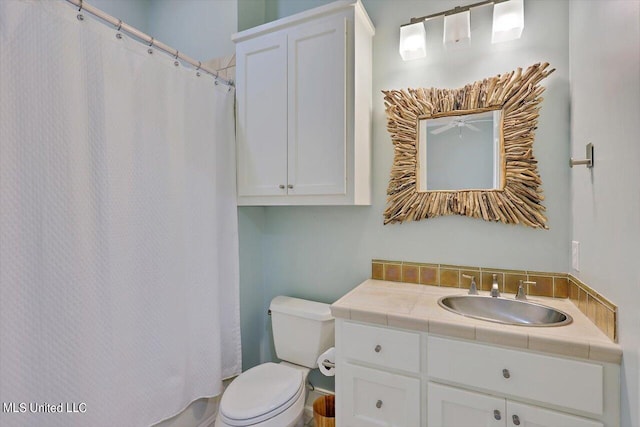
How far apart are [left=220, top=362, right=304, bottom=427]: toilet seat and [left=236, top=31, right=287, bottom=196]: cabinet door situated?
98cm

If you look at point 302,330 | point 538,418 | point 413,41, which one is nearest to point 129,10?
point 413,41

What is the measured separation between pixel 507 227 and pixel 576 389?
0.73 metres

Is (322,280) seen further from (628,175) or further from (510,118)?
(628,175)

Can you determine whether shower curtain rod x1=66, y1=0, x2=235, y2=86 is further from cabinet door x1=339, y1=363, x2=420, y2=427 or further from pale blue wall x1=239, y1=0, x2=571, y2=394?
cabinet door x1=339, y1=363, x2=420, y2=427

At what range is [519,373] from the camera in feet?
3.39

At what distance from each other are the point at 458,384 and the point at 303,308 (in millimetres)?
901

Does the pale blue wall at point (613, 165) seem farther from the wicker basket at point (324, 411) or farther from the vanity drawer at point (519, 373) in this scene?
the wicker basket at point (324, 411)

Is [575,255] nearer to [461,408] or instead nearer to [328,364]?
[461,408]

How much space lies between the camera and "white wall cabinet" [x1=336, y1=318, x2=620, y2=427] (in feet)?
3.15

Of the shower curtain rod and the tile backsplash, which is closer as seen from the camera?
the tile backsplash

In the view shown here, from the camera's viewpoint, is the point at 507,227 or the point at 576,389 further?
the point at 507,227

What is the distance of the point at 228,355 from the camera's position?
6.01 feet

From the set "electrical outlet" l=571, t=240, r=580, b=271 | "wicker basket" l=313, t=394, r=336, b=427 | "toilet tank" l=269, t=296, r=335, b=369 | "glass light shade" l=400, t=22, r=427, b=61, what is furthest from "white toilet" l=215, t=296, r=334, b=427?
"glass light shade" l=400, t=22, r=427, b=61

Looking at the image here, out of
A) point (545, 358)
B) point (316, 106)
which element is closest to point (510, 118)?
point (316, 106)
